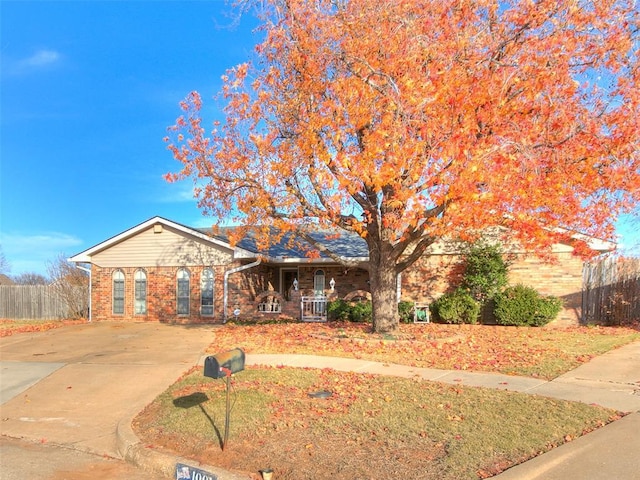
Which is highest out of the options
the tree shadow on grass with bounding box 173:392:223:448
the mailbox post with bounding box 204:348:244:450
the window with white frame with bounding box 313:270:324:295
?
the window with white frame with bounding box 313:270:324:295

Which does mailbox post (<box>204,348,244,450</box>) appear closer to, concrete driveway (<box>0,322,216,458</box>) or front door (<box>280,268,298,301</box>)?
concrete driveway (<box>0,322,216,458</box>)

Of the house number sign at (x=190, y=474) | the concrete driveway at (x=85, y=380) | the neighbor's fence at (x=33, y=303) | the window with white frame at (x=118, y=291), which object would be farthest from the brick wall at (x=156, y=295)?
the house number sign at (x=190, y=474)

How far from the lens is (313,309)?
18.5 meters

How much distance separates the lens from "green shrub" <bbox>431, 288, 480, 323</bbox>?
54.6 feet

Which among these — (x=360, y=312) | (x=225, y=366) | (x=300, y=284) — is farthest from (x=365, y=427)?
(x=300, y=284)

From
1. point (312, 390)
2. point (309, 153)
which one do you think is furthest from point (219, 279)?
point (312, 390)

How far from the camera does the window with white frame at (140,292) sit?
2070 centimetres

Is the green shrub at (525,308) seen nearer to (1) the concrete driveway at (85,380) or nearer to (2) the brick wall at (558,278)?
(2) the brick wall at (558,278)

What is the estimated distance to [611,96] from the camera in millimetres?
9359

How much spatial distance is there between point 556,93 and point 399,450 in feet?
24.6

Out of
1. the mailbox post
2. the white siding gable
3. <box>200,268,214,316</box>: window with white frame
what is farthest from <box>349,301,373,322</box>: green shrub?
the mailbox post

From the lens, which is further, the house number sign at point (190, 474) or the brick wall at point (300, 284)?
the brick wall at point (300, 284)

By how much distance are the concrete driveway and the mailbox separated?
166 centimetres

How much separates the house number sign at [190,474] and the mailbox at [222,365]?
2.80 feet
